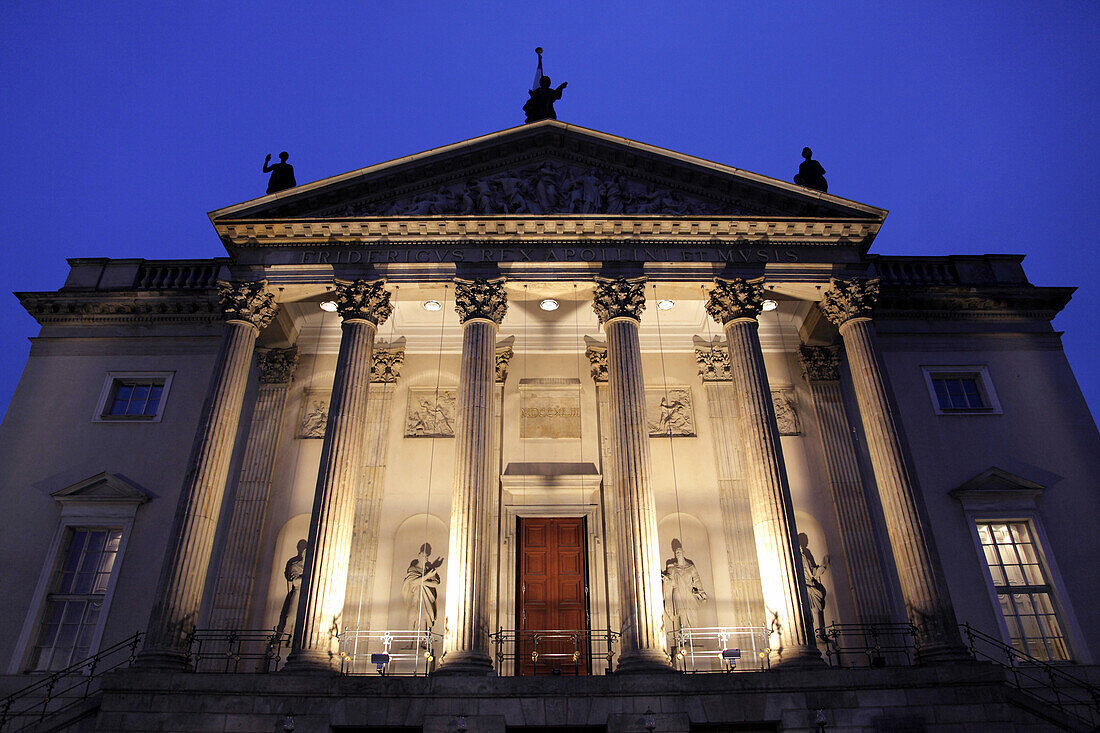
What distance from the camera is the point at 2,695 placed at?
47.1 feet

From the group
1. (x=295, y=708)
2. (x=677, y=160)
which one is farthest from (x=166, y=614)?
(x=677, y=160)

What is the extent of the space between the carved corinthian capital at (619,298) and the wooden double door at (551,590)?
5483 millimetres

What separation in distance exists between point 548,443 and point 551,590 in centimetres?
379

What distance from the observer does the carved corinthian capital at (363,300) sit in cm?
1594

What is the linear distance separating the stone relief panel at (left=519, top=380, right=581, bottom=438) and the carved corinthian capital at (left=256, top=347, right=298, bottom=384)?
6.25 m

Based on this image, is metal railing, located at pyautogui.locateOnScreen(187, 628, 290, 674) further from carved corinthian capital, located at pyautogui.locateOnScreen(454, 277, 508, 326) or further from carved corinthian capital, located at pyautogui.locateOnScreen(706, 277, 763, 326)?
carved corinthian capital, located at pyautogui.locateOnScreen(706, 277, 763, 326)

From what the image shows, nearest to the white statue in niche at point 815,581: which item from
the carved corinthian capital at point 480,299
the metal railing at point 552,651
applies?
the metal railing at point 552,651

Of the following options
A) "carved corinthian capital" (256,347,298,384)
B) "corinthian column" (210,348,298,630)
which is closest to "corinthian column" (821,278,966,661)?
"carved corinthian capital" (256,347,298,384)

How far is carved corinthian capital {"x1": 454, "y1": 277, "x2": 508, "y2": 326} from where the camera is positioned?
15.7m

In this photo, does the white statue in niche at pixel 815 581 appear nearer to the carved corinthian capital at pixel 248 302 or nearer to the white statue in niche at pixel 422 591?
the white statue in niche at pixel 422 591

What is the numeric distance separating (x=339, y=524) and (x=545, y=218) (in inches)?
317

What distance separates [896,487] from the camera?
14.2 m

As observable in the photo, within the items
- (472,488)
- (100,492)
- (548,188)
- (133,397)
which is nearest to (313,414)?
(133,397)

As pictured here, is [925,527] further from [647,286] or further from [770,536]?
[647,286]
